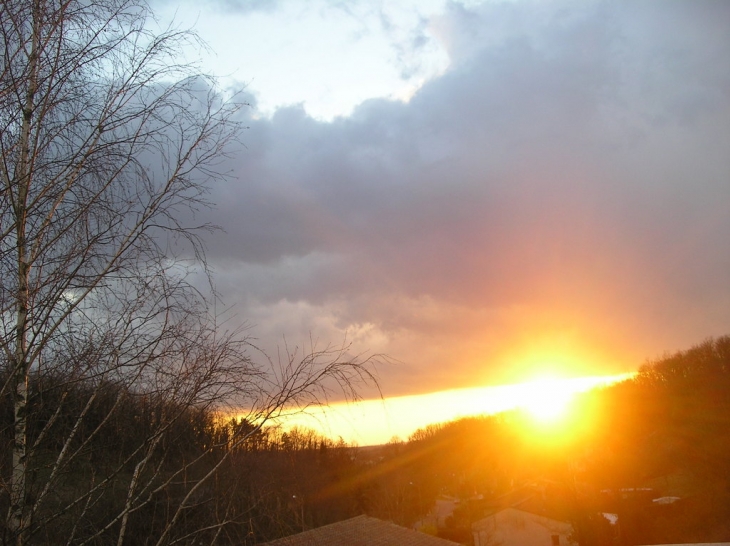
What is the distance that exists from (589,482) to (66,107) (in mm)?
57382

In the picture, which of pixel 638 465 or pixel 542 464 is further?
pixel 542 464

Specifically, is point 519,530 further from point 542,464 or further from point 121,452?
point 121,452

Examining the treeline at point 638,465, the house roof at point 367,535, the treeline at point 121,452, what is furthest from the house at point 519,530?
the treeline at point 121,452

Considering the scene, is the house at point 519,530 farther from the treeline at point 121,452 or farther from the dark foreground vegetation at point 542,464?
the treeline at point 121,452

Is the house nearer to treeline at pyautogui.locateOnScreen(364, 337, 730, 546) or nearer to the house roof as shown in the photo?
treeline at pyautogui.locateOnScreen(364, 337, 730, 546)

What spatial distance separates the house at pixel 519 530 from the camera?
1809 inches

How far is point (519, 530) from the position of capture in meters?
47.9

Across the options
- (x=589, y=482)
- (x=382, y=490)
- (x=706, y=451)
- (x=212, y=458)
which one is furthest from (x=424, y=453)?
(x=212, y=458)

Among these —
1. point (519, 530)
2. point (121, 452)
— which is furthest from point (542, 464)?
point (121, 452)

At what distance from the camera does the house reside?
45938mm

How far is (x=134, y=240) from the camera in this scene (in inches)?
134

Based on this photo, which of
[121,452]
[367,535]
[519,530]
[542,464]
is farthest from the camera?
[542,464]

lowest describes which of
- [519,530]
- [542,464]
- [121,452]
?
[519,530]

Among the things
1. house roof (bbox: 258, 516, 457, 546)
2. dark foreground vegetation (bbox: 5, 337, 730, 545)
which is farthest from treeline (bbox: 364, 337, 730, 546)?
house roof (bbox: 258, 516, 457, 546)
